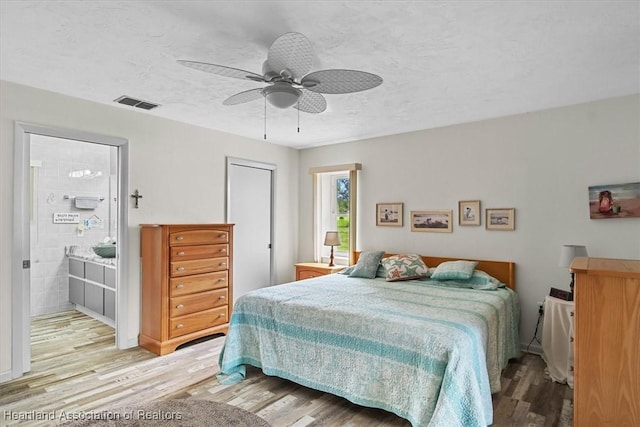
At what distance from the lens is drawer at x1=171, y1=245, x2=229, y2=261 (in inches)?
146

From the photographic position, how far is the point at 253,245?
515cm

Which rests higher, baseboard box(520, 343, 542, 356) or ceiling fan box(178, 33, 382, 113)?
ceiling fan box(178, 33, 382, 113)

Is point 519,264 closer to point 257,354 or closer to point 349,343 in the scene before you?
point 349,343

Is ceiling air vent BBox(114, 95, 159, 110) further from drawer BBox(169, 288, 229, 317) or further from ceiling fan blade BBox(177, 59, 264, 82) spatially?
drawer BBox(169, 288, 229, 317)

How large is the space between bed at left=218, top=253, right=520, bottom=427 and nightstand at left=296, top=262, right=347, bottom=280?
3.82ft

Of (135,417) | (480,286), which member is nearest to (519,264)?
(480,286)

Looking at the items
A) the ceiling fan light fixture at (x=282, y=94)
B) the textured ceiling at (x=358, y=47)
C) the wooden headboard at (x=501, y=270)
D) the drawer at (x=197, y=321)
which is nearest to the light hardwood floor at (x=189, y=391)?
the drawer at (x=197, y=321)

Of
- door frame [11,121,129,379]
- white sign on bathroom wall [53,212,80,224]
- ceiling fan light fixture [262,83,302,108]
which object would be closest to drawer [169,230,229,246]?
door frame [11,121,129,379]

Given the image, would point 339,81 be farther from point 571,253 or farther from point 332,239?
point 332,239

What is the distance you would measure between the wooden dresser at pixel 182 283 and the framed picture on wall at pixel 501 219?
292 centimetres

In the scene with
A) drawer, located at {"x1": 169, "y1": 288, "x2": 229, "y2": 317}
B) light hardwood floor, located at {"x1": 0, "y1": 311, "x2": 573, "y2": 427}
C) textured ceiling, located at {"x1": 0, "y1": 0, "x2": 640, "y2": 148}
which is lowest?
light hardwood floor, located at {"x1": 0, "y1": 311, "x2": 573, "y2": 427}

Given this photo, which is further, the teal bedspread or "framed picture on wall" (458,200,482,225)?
"framed picture on wall" (458,200,482,225)

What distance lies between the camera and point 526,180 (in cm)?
372

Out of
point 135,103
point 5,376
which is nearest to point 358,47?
point 135,103
